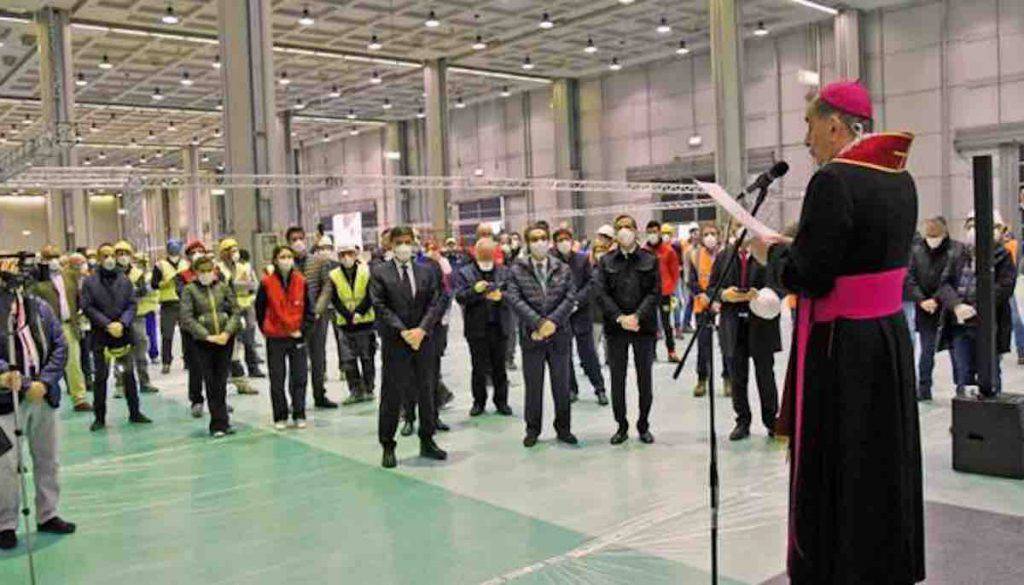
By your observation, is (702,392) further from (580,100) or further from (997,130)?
(580,100)

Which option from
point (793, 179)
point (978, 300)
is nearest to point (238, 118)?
point (978, 300)

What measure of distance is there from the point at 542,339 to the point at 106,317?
4182mm

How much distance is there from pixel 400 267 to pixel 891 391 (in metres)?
4.44

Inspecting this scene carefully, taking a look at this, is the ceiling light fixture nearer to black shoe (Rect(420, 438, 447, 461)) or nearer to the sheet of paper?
black shoe (Rect(420, 438, 447, 461))

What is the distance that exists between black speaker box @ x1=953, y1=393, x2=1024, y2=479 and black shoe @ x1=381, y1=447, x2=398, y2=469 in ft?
12.2

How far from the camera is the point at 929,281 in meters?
7.56

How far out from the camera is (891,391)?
2.52 meters

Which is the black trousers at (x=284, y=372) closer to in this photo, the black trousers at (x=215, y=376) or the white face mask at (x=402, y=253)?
the black trousers at (x=215, y=376)

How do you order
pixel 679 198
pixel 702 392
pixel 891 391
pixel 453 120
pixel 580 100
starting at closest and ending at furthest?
pixel 891 391 → pixel 702 392 → pixel 679 198 → pixel 580 100 → pixel 453 120

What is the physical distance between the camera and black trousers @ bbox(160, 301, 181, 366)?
1150cm

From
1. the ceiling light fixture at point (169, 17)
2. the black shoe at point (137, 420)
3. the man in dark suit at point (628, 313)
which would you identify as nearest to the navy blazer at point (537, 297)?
the man in dark suit at point (628, 313)

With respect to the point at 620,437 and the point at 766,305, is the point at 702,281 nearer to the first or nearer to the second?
the point at 620,437

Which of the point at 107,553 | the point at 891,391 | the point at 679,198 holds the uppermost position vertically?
the point at 679,198

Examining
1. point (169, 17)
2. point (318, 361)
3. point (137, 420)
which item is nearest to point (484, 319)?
point (318, 361)
